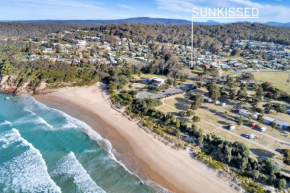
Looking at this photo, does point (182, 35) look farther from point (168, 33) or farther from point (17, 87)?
point (17, 87)

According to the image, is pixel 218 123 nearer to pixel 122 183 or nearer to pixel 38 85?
pixel 122 183

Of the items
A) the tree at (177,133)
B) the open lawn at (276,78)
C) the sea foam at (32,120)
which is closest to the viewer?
the tree at (177,133)

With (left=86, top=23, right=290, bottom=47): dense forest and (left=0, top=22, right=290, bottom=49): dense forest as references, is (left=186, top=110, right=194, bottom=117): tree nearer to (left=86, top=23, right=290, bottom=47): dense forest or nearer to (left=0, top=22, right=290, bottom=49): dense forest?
(left=0, top=22, right=290, bottom=49): dense forest

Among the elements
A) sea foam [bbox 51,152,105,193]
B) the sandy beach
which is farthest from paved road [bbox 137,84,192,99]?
sea foam [bbox 51,152,105,193]

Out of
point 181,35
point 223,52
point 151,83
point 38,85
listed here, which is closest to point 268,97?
point 151,83

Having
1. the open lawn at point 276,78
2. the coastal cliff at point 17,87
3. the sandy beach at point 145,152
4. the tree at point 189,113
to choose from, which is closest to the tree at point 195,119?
the tree at point 189,113

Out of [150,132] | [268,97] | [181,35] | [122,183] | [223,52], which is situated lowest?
[122,183]

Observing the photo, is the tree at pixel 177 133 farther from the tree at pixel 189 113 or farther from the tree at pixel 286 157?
the tree at pixel 286 157
